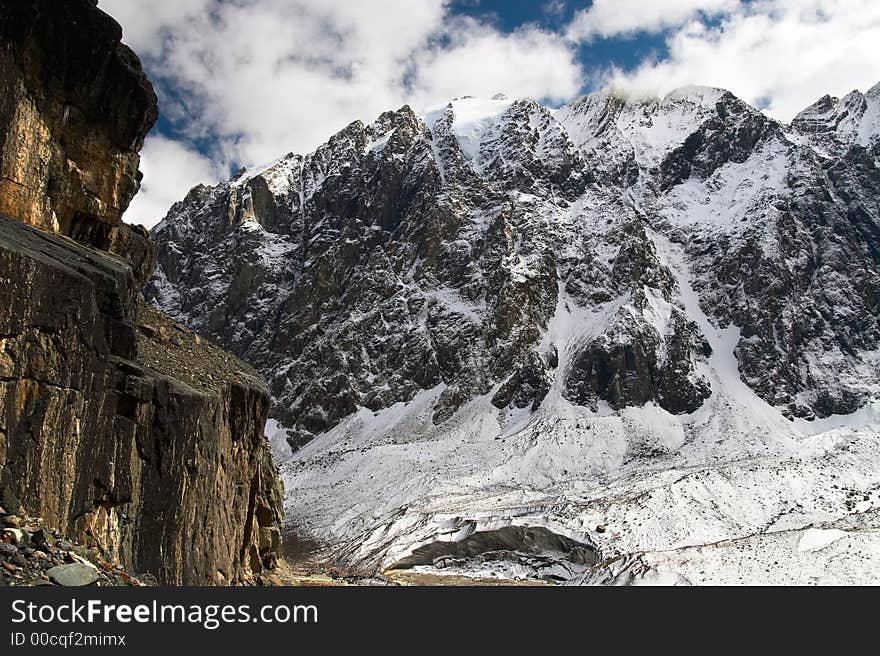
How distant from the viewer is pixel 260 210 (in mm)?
159125

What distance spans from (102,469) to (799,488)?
6219 centimetres

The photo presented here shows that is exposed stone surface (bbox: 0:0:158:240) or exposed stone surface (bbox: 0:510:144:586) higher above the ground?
exposed stone surface (bbox: 0:0:158:240)

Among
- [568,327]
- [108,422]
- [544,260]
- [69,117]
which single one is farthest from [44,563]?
[544,260]

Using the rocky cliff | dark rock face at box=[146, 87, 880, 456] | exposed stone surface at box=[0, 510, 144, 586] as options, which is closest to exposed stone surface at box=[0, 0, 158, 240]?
the rocky cliff

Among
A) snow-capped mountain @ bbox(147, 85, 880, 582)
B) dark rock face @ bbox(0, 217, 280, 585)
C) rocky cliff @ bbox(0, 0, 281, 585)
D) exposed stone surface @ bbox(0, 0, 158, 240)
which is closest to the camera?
dark rock face @ bbox(0, 217, 280, 585)

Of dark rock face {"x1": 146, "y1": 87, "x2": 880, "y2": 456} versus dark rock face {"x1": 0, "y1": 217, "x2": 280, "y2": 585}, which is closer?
dark rock face {"x1": 0, "y1": 217, "x2": 280, "y2": 585}

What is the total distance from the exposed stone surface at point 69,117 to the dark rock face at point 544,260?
79717mm

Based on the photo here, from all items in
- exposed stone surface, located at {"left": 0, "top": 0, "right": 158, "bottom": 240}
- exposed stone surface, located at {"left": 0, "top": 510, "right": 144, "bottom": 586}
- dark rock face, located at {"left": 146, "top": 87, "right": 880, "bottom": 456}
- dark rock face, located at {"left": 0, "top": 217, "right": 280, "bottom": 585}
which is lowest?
exposed stone surface, located at {"left": 0, "top": 510, "right": 144, "bottom": 586}

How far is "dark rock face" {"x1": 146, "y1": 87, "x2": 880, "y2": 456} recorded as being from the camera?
10975cm

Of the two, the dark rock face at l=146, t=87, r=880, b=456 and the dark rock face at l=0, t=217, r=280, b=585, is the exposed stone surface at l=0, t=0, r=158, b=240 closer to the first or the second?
the dark rock face at l=0, t=217, r=280, b=585

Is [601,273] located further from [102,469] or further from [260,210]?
[102,469]

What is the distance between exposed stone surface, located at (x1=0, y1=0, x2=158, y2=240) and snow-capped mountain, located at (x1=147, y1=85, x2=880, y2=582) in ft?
113

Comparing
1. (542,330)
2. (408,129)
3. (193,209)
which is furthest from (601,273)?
(193,209)

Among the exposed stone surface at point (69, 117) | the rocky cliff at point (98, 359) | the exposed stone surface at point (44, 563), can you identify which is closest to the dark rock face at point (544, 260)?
the rocky cliff at point (98, 359)
